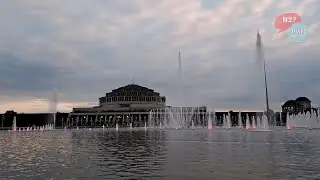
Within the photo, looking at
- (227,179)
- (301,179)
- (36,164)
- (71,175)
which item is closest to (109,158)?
(36,164)

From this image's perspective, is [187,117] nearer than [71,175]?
No

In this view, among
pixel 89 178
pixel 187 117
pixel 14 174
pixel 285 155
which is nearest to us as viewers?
pixel 89 178

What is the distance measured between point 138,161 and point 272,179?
359 inches

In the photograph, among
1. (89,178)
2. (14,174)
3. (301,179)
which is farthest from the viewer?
(14,174)

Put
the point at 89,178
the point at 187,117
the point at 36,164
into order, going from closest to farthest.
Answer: the point at 89,178
the point at 36,164
the point at 187,117

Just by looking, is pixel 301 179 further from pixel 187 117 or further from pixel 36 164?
pixel 187 117

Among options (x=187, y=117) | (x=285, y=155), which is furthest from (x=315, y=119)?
(x=285, y=155)

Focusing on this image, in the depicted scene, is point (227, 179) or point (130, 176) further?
point (130, 176)

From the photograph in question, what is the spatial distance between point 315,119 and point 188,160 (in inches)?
3095

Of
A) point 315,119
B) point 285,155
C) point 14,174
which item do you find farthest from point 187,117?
point 14,174

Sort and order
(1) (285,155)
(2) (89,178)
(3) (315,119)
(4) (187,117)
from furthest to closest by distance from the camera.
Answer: (4) (187,117) → (3) (315,119) → (1) (285,155) → (2) (89,178)

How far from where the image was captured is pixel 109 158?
2566cm

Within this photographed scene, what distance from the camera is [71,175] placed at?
18.7 metres

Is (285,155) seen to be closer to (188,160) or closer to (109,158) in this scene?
Result: (188,160)
